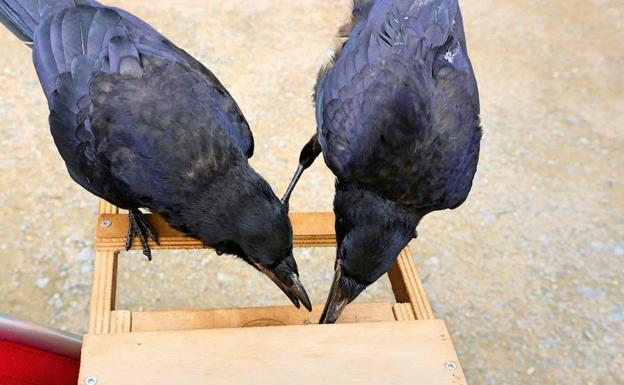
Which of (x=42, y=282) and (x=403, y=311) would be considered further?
(x=42, y=282)

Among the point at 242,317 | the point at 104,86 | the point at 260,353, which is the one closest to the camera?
the point at 260,353

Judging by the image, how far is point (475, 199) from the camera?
4277 mm

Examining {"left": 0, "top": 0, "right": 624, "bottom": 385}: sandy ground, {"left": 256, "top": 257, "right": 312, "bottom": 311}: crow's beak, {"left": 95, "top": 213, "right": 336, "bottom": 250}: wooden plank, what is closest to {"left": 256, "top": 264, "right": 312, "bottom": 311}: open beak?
{"left": 256, "top": 257, "right": 312, "bottom": 311}: crow's beak

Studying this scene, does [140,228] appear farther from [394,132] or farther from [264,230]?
[394,132]


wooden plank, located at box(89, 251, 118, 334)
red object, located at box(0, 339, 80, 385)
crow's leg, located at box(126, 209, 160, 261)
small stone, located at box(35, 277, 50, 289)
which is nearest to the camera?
wooden plank, located at box(89, 251, 118, 334)

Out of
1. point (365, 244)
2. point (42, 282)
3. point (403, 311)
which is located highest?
point (365, 244)

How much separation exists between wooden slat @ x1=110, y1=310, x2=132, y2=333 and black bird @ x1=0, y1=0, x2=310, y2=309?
1.29 ft

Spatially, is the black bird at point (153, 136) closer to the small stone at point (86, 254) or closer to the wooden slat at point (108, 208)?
the wooden slat at point (108, 208)

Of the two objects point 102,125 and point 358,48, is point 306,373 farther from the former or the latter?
point 358,48

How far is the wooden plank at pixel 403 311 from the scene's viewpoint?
228 cm

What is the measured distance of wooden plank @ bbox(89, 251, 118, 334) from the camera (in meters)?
2.08

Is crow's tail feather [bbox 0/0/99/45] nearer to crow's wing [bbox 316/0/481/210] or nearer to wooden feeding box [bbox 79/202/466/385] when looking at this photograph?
crow's wing [bbox 316/0/481/210]

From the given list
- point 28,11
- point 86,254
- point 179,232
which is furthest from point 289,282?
point 86,254

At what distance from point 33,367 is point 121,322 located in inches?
18.1
